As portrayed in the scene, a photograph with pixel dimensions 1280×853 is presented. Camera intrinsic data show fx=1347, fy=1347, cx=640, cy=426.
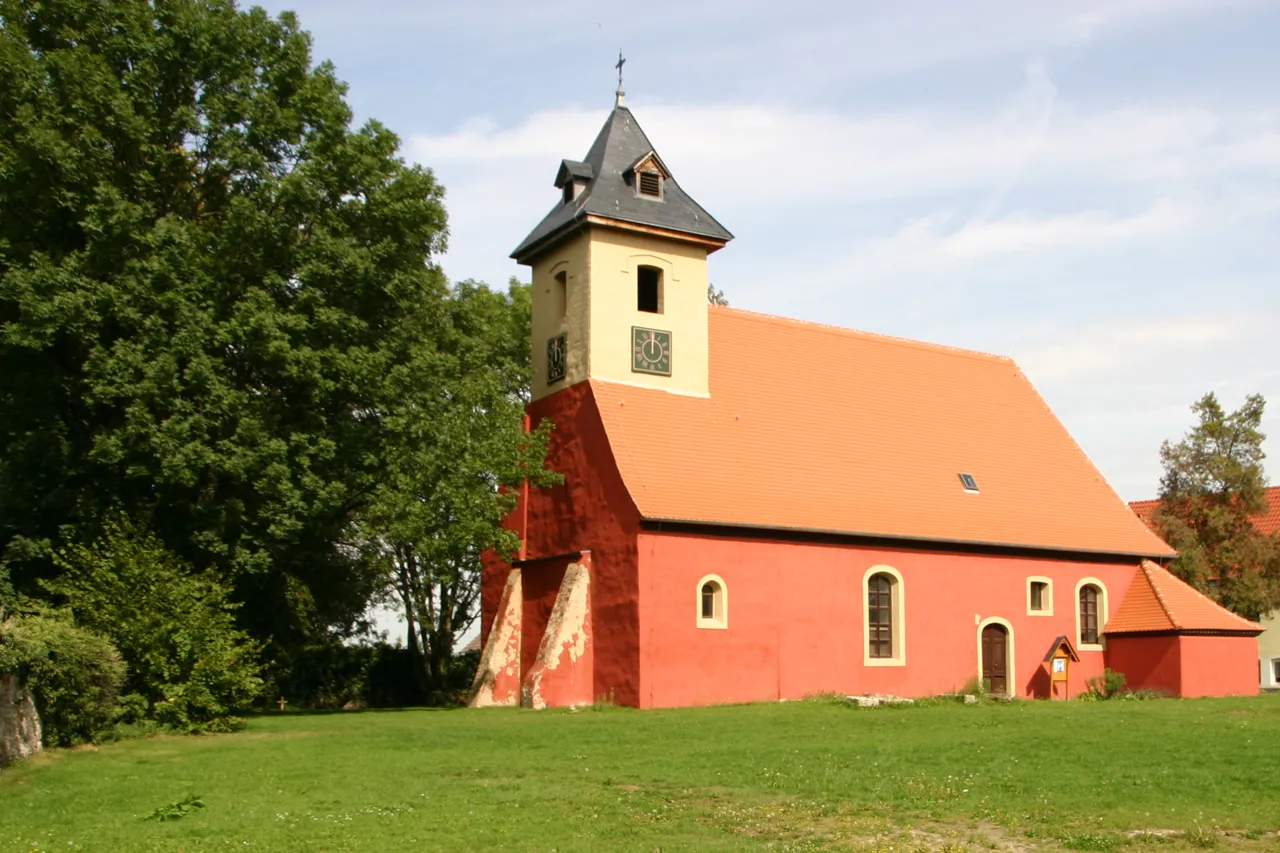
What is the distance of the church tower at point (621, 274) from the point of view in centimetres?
3070

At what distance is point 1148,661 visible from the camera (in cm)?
3272

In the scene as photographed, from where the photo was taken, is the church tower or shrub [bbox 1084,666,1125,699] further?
shrub [bbox 1084,666,1125,699]

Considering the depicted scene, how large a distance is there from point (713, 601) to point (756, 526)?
1.86m

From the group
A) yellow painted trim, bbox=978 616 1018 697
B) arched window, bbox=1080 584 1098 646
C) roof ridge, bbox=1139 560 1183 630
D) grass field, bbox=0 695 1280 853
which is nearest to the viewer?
grass field, bbox=0 695 1280 853

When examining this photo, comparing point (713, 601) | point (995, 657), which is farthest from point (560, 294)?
point (995, 657)

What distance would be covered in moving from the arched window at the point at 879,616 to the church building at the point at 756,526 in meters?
0.07

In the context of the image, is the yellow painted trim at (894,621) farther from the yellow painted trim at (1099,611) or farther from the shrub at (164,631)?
the shrub at (164,631)

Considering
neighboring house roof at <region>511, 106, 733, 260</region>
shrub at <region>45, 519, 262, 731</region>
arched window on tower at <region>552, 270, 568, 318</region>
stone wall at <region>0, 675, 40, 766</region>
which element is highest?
neighboring house roof at <region>511, 106, 733, 260</region>

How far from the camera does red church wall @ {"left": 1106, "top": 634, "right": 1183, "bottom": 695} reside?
105ft

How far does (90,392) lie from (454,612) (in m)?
17.3

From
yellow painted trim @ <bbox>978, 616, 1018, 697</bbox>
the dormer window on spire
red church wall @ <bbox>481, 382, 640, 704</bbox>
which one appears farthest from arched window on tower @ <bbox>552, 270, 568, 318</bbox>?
yellow painted trim @ <bbox>978, 616, 1018, 697</bbox>

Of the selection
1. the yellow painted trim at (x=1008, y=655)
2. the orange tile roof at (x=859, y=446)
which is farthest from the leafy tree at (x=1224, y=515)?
the yellow painted trim at (x=1008, y=655)

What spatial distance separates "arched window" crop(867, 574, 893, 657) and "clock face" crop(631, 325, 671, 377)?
6851 mm

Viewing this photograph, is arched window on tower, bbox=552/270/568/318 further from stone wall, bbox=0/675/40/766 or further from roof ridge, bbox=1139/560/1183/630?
roof ridge, bbox=1139/560/1183/630
